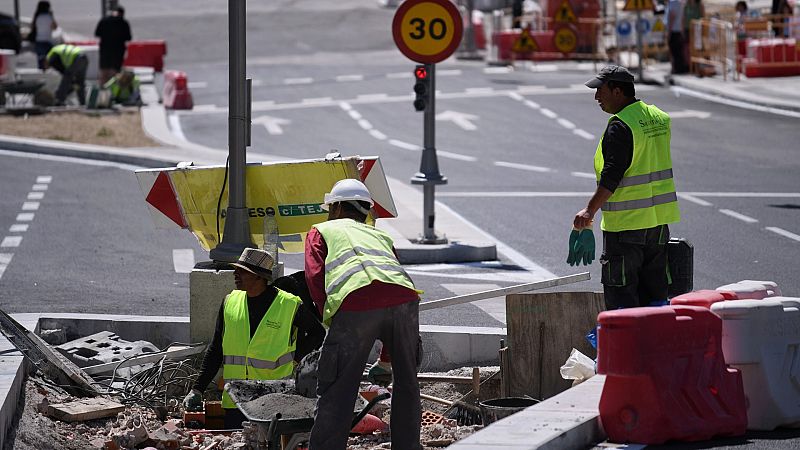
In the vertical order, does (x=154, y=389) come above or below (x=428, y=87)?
below

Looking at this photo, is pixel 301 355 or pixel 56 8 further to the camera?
pixel 56 8

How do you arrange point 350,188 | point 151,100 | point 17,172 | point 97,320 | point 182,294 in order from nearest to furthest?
point 350,188 → point 97,320 → point 182,294 → point 17,172 → point 151,100

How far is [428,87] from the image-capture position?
650 inches

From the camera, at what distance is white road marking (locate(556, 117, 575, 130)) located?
2755 centimetres

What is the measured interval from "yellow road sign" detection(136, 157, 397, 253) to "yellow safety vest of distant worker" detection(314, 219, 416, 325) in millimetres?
2495

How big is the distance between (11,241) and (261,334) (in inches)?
321

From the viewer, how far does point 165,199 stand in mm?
11445

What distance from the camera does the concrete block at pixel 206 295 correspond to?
11.2 m

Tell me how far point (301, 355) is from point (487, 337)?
1.93 meters

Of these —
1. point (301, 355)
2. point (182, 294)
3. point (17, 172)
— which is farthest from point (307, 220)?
point (17, 172)

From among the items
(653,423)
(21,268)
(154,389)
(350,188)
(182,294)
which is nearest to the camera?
(653,423)

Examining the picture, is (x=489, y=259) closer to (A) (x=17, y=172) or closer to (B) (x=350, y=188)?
(B) (x=350, y=188)

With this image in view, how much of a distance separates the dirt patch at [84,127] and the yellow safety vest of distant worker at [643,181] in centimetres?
1622

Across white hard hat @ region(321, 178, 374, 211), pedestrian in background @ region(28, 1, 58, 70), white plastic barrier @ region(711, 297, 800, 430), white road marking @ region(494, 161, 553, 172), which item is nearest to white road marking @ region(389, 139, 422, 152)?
white road marking @ region(494, 161, 553, 172)
